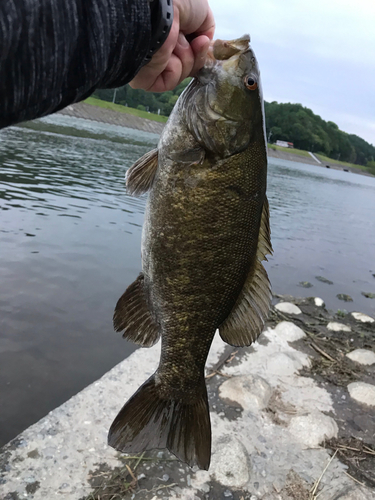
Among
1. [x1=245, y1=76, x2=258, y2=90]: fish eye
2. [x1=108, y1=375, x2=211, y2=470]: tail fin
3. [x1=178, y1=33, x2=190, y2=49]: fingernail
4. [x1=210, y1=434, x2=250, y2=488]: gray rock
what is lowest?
[x1=210, y1=434, x2=250, y2=488]: gray rock

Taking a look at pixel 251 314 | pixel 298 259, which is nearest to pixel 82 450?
pixel 251 314

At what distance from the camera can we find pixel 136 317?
2.51 meters

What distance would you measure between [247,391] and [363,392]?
1.64 meters

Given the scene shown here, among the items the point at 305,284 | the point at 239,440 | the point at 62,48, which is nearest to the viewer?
the point at 62,48

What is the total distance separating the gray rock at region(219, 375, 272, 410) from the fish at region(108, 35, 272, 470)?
6.92 feet

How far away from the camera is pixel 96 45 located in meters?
1.47

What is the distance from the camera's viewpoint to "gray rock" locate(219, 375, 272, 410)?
4457 millimetres

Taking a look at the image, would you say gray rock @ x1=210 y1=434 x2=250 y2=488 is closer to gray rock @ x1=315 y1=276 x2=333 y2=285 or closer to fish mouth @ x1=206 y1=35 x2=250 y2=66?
fish mouth @ x1=206 y1=35 x2=250 y2=66

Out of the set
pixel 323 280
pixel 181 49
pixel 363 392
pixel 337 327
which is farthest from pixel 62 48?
pixel 323 280

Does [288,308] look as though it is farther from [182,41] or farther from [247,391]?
[182,41]

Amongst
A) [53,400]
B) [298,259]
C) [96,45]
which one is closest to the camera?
[96,45]

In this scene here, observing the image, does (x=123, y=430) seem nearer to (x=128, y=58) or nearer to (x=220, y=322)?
(x=220, y=322)

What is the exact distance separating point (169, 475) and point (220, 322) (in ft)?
6.03

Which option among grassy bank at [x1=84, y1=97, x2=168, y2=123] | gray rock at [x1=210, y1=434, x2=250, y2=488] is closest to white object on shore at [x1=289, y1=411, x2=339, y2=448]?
gray rock at [x1=210, y1=434, x2=250, y2=488]
